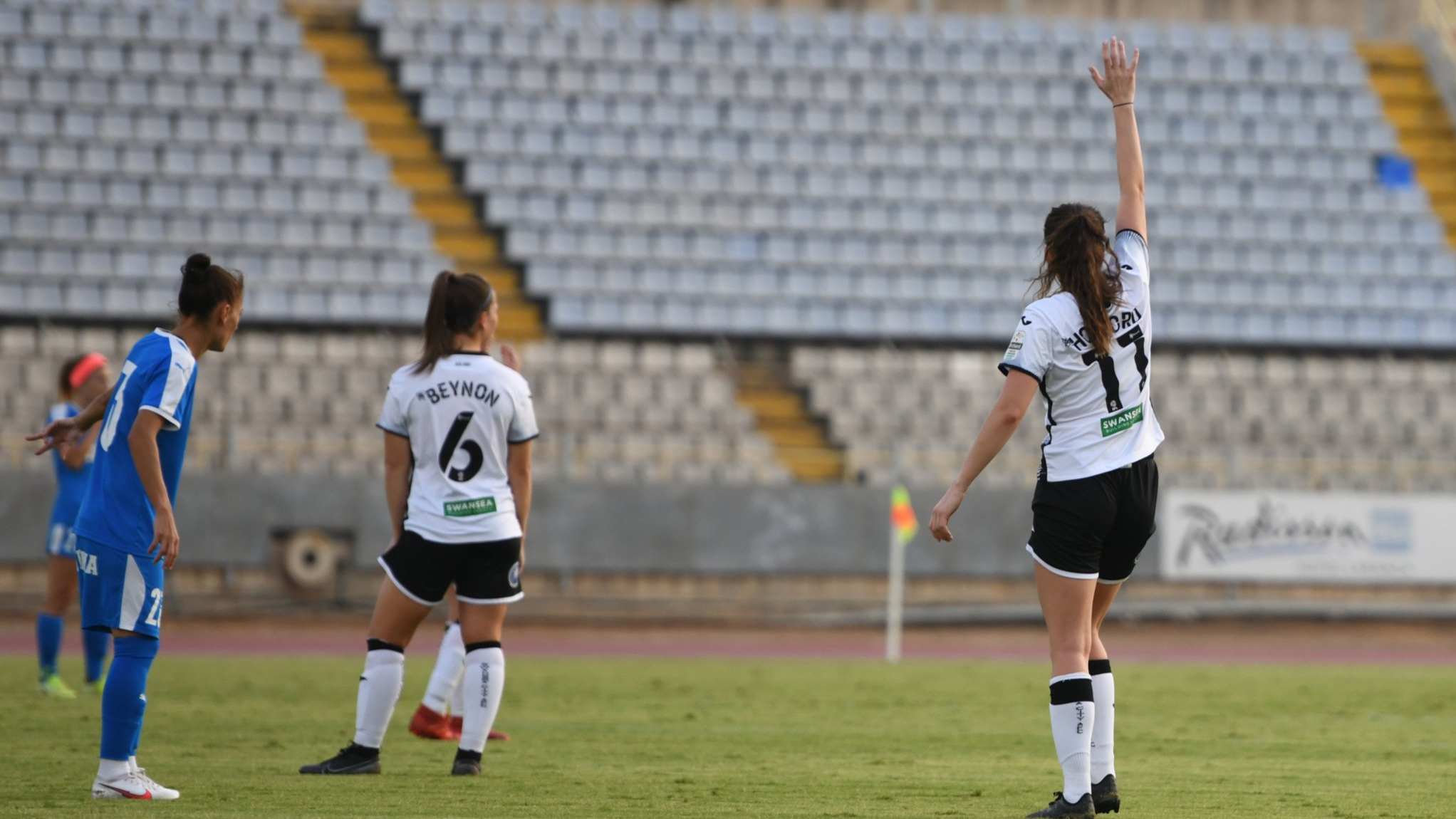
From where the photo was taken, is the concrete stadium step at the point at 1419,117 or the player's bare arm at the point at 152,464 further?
the concrete stadium step at the point at 1419,117

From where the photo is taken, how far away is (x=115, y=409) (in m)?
6.11

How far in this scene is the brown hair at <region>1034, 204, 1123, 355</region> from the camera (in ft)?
18.4

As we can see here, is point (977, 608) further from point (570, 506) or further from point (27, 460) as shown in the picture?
point (27, 460)

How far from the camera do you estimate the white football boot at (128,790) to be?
5.98 meters

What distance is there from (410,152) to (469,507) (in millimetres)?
18199

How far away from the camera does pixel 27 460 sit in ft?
61.0

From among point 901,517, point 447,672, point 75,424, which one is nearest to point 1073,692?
point 447,672

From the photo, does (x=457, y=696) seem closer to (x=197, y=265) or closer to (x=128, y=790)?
(x=128, y=790)

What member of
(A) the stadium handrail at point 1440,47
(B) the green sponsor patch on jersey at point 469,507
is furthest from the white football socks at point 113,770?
(A) the stadium handrail at point 1440,47

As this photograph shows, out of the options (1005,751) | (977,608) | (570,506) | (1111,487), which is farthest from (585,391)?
(1111,487)

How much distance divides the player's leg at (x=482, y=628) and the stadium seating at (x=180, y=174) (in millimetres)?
15024

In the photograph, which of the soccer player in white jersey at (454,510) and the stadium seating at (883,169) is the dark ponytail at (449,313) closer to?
the soccer player in white jersey at (454,510)

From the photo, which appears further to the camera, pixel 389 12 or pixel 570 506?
pixel 389 12

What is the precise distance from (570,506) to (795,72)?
29.7 feet
